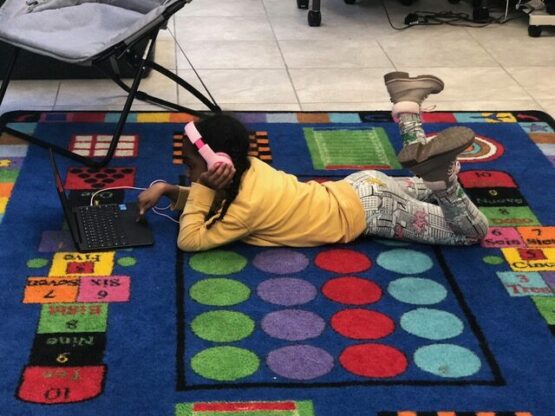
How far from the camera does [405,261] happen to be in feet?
8.00

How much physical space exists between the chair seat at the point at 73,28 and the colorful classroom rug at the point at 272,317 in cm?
36

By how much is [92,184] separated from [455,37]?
6.83 feet

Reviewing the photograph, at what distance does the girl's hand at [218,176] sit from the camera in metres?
2.29

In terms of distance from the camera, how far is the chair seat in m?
2.72

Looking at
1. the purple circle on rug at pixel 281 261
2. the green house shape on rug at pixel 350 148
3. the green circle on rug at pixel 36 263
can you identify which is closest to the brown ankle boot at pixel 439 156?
the purple circle on rug at pixel 281 261

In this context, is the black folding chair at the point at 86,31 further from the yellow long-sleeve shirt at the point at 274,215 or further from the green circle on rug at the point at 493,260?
the green circle on rug at the point at 493,260

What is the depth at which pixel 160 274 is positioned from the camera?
2.34m

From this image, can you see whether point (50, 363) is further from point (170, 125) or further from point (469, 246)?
point (170, 125)

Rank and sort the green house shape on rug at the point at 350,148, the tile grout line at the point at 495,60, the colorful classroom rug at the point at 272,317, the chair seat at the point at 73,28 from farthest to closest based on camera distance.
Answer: the tile grout line at the point at 495,60, the green house shape on rug at the point at 350,148, the chair seat at the point at 73,28, the colorful classroom rug at the point at 272,317

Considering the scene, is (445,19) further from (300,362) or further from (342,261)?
(300,362)

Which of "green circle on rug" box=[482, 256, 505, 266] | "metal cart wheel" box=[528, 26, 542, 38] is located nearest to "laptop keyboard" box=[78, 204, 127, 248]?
"green circle on rug" box=[482, 256, 505, 266]

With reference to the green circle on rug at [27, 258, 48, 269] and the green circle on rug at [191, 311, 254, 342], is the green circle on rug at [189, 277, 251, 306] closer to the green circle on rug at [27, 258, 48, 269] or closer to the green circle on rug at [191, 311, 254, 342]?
the green circle on rug at [191, 311, 254, 342]

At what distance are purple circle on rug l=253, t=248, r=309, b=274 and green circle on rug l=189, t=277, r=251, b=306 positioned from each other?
10 cm

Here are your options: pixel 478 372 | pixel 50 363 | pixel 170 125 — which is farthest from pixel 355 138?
pixel 50 363
